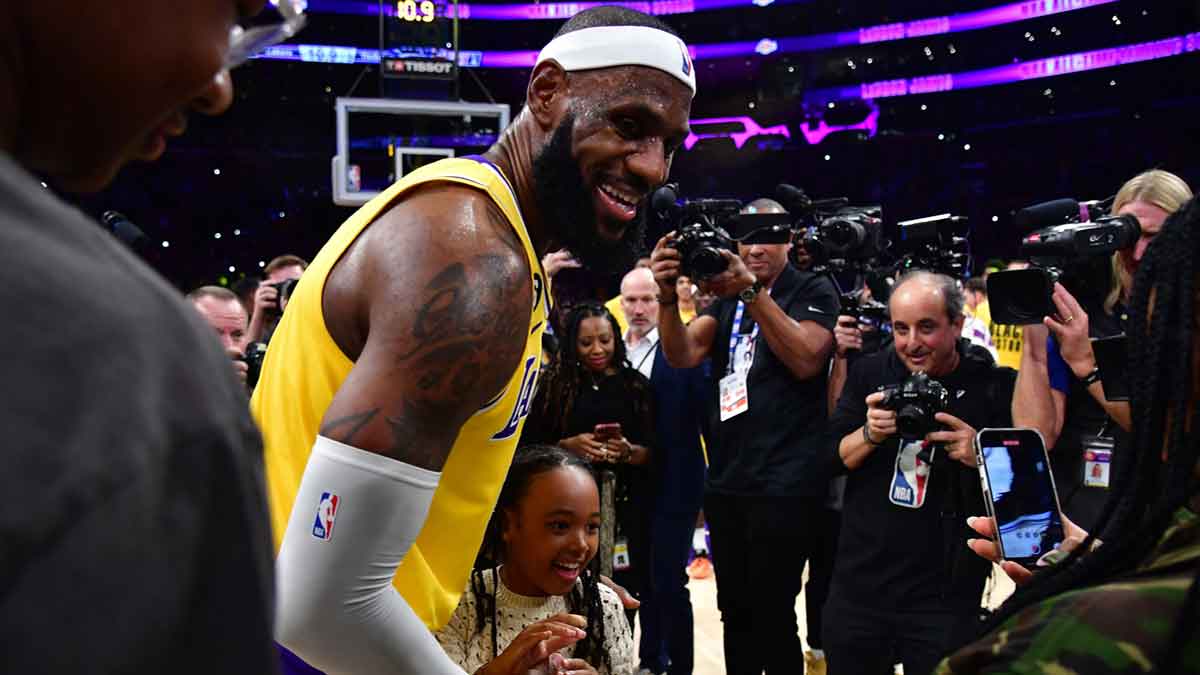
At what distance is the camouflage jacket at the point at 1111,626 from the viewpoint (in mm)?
861

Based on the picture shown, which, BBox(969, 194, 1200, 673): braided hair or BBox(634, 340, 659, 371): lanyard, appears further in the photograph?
BBox(634, 340, 659, 371): lanyard

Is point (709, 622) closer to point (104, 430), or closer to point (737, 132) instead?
point (104, 430)

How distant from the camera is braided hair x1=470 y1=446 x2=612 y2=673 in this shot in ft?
8.80

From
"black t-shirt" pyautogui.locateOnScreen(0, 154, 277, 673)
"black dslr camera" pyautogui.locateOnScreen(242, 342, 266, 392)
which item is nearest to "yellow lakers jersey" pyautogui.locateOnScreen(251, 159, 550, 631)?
"black t-shirt" pyautogui.locateOnScreen(0, 154, 277, 673)

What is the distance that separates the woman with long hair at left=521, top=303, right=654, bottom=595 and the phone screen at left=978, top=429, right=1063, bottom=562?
88.3 inches

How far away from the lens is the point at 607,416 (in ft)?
14.8

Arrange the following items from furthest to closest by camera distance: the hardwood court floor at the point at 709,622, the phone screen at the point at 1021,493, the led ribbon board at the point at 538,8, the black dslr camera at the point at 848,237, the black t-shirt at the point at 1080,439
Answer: the led ribbon board at the point at 538,8, the hardwood court floor at the point at 709,622, the black dslr camera at the point at 848,237, the black t-shirt at the point at 1080,439, the phone screen at the point at 1021,493

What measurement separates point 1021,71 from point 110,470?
17.7 meters

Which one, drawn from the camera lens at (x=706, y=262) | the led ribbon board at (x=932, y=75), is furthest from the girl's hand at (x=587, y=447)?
the led ribbon board at (x=932, y=75)

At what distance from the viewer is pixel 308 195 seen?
17609mm

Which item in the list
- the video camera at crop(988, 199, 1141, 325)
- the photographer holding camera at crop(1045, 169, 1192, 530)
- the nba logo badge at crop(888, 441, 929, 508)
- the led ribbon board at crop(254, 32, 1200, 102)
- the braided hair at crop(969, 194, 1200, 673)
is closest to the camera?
the braided hair at crop(969, 194, 1200, 673)

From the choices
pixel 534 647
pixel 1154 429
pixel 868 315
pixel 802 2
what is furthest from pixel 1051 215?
pixel 802 2

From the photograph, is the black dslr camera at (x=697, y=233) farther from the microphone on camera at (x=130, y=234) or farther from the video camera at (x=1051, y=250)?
the microphone on camera at (x=130, y=234)

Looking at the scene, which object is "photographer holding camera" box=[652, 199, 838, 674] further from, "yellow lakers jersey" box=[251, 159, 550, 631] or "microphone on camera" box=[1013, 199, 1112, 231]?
"yellow lakers jersey" box=[251, 159, 550, 631]
